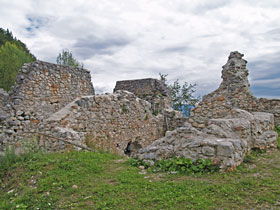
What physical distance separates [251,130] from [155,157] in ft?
11.9

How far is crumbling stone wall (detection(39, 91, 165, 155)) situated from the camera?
696 centimetres

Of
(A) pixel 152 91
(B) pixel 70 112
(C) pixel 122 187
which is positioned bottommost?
(C) pixel 122 187

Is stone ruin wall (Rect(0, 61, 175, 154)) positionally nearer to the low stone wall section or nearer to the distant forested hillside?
the low stone wall section

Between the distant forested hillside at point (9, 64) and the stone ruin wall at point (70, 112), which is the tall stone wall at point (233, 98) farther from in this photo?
the distant forested hillside at point (9, 64)

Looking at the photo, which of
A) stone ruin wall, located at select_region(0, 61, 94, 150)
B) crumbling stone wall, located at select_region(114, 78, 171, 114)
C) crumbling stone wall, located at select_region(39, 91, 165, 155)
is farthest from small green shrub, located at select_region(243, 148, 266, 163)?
crumbling stone wall, located at select_region(114, 78, 171, 114)

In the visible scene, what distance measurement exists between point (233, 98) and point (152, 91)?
183 inches

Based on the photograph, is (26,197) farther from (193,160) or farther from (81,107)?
(81,107)

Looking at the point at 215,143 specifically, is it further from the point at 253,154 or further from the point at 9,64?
the point at 9,64

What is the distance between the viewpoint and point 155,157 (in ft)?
18.8

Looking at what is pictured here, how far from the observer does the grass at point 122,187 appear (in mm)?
3656

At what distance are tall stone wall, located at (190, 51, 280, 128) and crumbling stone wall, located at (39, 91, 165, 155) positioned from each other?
3.00 meters

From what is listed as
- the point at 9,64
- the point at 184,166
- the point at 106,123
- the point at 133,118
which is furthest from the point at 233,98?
the point at 9,64

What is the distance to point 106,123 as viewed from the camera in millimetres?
8797

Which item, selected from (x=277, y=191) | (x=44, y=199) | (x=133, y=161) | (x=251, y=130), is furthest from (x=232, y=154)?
(x=44, y=199)
